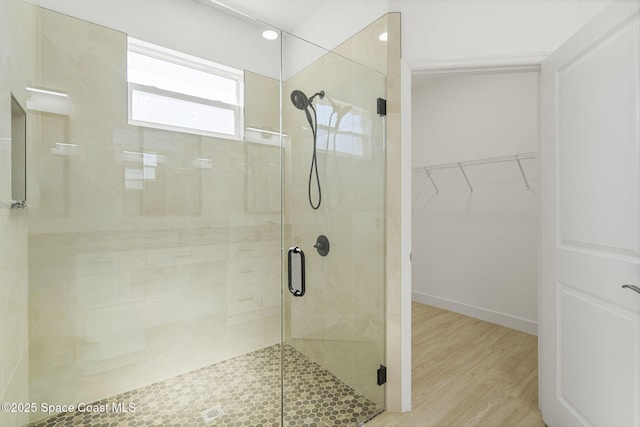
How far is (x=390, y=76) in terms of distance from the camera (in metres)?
1.76

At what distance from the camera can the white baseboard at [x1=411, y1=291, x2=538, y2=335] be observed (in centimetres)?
281

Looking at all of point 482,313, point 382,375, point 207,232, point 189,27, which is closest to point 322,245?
point 207,232

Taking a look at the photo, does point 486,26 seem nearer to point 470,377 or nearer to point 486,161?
point 486,161

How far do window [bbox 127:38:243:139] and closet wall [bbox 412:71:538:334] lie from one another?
1.86m

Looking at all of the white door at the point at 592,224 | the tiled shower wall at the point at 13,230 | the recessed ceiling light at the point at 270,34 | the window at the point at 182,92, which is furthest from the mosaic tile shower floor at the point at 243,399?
the recessed ceiling light at the point at 270,34

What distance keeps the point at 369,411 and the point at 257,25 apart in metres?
2.42

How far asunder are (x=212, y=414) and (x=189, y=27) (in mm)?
2153

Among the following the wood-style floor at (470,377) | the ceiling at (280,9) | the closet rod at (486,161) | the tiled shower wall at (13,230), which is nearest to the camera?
the tiled shower wall at (13,230)

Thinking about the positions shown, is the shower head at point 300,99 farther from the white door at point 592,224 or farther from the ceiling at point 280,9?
the white door at point 592,224

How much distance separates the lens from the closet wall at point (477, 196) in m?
2.85

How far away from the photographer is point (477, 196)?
320 centimetres

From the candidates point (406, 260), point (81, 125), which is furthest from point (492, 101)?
point (81, 125)

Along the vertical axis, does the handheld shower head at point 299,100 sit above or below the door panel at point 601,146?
above

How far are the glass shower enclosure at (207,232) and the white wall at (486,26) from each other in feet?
0.74
